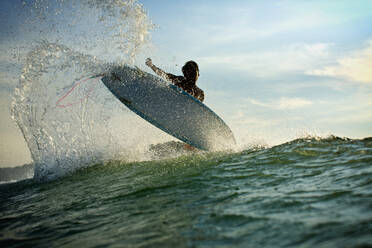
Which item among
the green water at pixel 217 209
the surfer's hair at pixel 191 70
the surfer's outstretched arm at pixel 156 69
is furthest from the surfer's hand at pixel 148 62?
the green water at pixel 217 209

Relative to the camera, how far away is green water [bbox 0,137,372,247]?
1.67 metres

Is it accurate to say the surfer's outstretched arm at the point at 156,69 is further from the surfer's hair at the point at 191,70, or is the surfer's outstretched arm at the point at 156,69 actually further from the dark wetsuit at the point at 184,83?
the surfer's hair at the point at 191,70

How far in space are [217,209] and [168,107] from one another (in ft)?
12.8

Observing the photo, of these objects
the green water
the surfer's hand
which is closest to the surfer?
the surfer's hand

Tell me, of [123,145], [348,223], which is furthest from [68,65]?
[348,223]

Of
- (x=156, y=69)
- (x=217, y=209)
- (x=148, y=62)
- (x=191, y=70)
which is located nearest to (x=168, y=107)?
(x=156, y=69)

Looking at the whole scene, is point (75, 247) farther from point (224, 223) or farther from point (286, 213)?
point (286, 213)

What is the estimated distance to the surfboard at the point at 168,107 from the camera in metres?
5.76

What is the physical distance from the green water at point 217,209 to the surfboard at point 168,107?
188 centimetres

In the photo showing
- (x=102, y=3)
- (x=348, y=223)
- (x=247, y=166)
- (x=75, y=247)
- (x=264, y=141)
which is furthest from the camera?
(x=264, y=141)

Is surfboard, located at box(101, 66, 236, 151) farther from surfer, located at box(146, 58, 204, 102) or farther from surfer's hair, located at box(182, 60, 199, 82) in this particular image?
surfer's hair, located at box(182, 60, 199, 82)

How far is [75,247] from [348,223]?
1.83 m

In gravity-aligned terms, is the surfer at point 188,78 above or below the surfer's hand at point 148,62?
below

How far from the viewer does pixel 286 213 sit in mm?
1960
